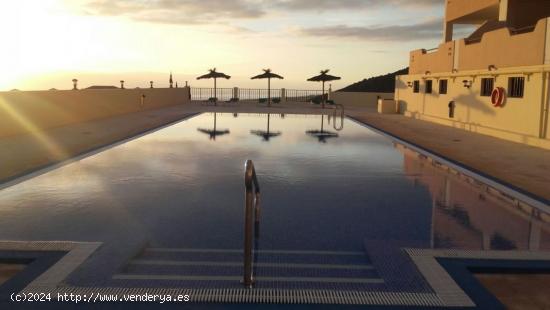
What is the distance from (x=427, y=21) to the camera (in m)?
42.2

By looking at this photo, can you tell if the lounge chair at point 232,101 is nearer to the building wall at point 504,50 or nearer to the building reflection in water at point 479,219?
the building wall at point 504,50

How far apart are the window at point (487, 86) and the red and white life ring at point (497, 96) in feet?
2.91

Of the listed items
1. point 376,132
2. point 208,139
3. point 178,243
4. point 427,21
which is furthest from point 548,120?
point 427,21

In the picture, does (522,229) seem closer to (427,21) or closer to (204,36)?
(204,36)

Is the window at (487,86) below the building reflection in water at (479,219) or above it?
above

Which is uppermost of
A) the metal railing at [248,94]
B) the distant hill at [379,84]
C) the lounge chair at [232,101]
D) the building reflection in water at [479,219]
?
the distant hill at [379,84]

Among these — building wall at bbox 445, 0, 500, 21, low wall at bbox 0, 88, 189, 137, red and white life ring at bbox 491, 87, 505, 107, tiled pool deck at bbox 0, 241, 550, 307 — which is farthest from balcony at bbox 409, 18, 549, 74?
low wall at bbox 0, 88, 189, 137

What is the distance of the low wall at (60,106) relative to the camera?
15.0 m

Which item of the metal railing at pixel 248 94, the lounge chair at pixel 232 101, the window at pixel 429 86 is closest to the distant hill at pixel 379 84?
the metal railing at pixel 248 94

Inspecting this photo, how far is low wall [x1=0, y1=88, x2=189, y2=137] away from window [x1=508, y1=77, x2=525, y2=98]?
1563cm

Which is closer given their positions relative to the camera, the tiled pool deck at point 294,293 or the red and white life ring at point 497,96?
the tiled pool deck at point 294,293

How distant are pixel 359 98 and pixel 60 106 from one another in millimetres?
23353

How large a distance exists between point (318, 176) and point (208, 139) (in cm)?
687

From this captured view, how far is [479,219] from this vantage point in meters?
6.70
